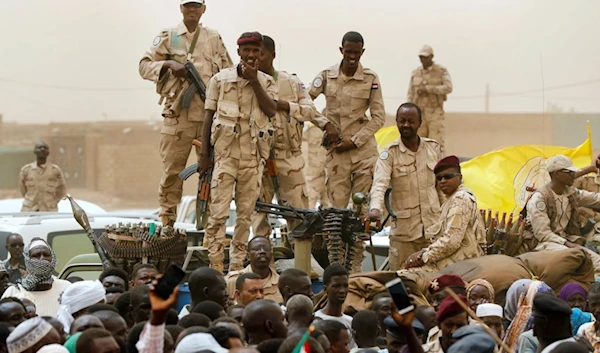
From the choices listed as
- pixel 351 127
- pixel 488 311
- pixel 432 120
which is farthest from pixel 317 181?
pixel 488 311

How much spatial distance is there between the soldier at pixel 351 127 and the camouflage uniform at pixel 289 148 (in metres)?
0.50

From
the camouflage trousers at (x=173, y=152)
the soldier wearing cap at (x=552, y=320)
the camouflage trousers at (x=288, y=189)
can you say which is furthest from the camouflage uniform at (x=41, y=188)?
the soldier wearing cap at (x=552, y=320)

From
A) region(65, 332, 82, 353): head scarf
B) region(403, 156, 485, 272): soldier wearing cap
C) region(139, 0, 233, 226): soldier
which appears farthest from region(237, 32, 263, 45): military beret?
region(65, 332, 82, 353): head scarf

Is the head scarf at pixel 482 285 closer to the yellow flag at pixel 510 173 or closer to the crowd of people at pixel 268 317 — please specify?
the crowd of people at pixel 268 317

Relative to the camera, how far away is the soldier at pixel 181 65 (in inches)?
495

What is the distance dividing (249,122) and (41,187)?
27.7ft

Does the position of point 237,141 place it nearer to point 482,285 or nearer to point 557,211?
point 482,285

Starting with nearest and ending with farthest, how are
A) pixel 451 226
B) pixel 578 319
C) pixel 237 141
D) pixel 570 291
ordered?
pixel 578 319, pixel 570 291, pixel 451 226, pixel 237 141

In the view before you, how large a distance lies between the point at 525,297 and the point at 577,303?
1.31 m

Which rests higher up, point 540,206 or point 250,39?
point 250,39

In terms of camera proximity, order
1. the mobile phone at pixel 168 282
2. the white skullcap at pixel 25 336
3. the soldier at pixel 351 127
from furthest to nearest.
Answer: the soldier at pixel 351 127 < the white skullcap at pixel 25 336 < the mobile phone at pixel 168 282

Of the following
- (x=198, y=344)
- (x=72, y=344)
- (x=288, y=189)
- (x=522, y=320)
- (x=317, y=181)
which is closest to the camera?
(x=198, y=344)

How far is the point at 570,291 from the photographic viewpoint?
10.4 m

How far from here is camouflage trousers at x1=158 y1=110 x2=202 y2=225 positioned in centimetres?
1270
